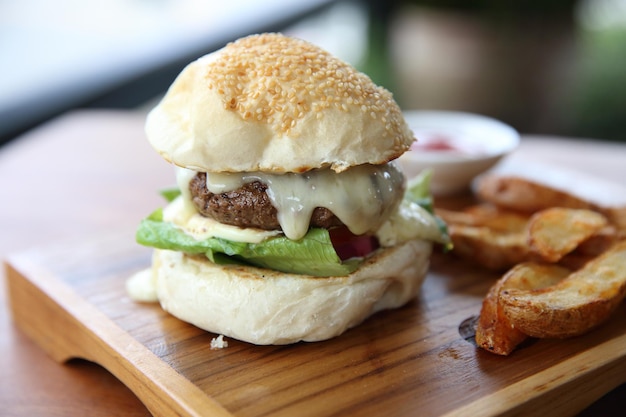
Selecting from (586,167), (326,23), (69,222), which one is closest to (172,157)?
(69,222)

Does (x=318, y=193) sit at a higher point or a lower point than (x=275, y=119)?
lower

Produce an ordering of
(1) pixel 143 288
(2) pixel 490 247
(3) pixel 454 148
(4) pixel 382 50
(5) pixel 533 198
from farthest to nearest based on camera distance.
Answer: (4) pixel 382 50
(3) pixel 454 148
(5) pixel 533 198
(2) pixel 490 247
(1) pixel 143 288

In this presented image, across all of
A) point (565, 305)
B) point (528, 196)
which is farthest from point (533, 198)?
point (565, 305)

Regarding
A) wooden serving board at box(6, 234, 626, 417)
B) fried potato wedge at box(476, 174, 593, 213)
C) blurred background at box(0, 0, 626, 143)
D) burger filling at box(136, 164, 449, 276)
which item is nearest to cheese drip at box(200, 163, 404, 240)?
burger filling at box(136, 164, 449, 276)

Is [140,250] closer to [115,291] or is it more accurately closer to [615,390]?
[115,291]

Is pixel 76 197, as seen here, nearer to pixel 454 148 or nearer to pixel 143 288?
pixel 143 288

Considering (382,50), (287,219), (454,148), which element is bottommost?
(382,50)

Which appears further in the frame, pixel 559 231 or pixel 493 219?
pixel 493 219

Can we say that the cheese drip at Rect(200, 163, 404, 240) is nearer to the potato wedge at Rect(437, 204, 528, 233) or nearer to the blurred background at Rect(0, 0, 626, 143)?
the potato wedge at Rect(437, 204, 528, 233)
